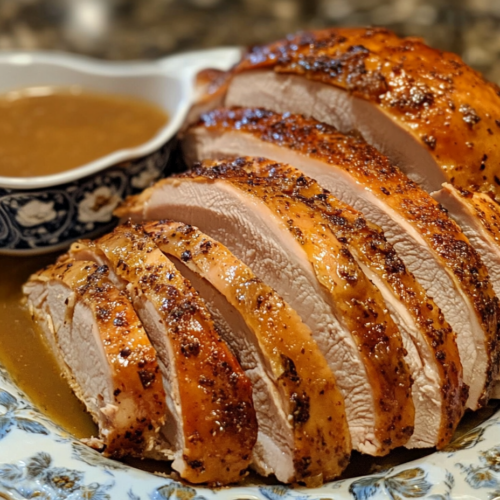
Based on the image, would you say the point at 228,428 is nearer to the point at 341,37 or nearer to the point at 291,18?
the point at 341,37

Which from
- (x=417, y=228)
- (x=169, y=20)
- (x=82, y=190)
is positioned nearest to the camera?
(x=417, y=228)

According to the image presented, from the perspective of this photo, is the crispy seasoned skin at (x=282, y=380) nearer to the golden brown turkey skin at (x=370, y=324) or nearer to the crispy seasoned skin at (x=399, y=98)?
the golden brown turkey skin at (x=370, y=324)

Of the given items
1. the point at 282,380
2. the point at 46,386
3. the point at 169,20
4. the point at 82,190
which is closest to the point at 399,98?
the point at 282,380

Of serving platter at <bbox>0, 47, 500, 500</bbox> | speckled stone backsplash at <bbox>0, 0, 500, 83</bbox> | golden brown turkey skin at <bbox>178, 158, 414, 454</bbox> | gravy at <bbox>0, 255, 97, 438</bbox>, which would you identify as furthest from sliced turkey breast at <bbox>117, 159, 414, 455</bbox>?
speckled stone backsplash at <bbox>0, 0, 500, 83</bbox>

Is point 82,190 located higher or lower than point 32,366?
higher

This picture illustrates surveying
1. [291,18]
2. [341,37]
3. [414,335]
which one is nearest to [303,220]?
[414,335]

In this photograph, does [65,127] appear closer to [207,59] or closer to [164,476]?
[207,59]

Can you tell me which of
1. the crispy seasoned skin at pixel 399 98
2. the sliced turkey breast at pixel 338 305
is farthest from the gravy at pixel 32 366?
the crispy seasoned skin at pixel 399 98
